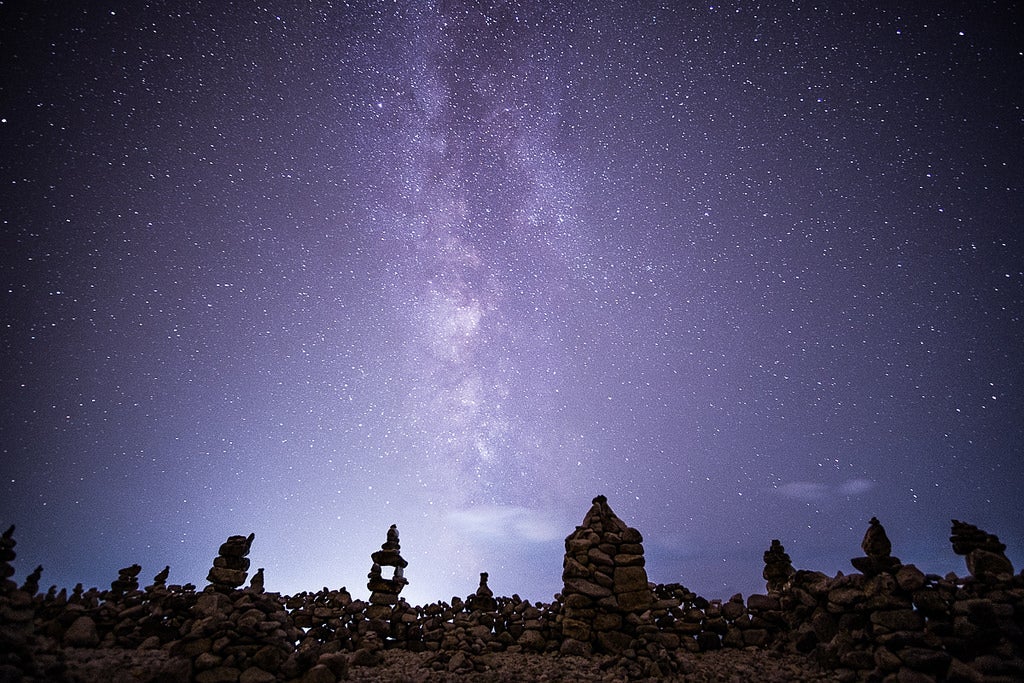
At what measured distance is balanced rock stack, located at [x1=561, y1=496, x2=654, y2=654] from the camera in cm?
1234

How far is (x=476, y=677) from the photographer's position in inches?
408

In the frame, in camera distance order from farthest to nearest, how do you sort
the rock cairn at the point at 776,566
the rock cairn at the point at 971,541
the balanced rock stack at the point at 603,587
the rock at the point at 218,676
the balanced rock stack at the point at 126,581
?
the balanced rock stack at the point at 126,581
the rock cairn at the point at 776,566
the balanced rock stack at the point at 603,587
the rock cairn at the point at 971,541
the rock at the point at 218,676

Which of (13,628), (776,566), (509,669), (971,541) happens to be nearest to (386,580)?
(509,669)

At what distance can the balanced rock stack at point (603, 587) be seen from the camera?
40.5 ft

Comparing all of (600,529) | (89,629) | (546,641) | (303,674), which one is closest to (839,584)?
(600,529)

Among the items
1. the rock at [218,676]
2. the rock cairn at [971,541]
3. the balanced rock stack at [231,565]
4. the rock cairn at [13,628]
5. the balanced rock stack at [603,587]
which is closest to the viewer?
the rock cairn at [13,628]

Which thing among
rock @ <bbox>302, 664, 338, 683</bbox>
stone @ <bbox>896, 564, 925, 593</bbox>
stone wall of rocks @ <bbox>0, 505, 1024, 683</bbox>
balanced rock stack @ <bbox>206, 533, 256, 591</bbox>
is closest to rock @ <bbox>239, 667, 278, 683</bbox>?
stone wall of rocks @ <bbox>0, 505, 1024, 683</bbox>

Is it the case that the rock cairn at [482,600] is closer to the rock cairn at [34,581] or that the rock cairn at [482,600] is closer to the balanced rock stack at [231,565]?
the balanced rock stack at [231,565]

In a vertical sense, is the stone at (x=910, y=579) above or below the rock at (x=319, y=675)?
above

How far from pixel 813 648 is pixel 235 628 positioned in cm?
1360

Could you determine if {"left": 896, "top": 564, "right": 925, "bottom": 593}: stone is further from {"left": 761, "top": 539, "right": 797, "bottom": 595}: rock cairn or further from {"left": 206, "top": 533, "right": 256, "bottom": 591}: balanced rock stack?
{"left": 206, "top": 533, "right": 256, "bottom": 591}: balanced rock stack

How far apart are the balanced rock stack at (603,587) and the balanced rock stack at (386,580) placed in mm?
8042

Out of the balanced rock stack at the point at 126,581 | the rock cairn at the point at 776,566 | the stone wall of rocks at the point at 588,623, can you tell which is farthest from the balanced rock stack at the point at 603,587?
the balanced rock stack at the point at 126,581

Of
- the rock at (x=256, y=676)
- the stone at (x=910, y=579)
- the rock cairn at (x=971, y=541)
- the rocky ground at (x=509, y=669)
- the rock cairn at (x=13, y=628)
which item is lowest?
the rocky ground at (x=509, y=669)
